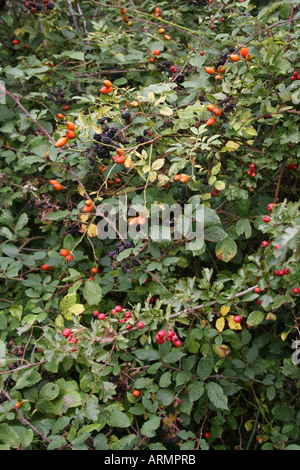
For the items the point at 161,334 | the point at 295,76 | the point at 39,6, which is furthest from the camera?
the point at 39,6

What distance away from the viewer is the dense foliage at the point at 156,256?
1.44 meters

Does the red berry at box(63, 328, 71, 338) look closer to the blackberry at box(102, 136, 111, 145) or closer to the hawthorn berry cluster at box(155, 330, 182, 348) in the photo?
the hawthorn berry cluster at box(155, 330, 182, 348)

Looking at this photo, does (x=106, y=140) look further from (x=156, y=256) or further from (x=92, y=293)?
(x=92, y=293)

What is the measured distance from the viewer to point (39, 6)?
2.00 m

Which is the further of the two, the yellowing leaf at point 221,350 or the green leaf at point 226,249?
the green leaf at point 226,249

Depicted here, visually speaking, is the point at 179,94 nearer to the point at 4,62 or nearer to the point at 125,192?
the point at 125,192

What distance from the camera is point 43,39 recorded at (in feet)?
7.72

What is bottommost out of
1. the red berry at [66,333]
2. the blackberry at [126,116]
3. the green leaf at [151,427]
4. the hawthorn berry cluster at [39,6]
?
the green leaf at [151,427]

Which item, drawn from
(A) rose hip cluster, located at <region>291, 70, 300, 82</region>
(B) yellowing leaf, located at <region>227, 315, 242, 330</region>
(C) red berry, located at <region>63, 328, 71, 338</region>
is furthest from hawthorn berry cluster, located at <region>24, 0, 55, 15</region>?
(B) yellowing leaf, located at <region>227, 315, 242, 330</region>

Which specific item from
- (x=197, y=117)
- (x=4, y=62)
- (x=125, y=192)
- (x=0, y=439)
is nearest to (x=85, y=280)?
(x=125, y=192)

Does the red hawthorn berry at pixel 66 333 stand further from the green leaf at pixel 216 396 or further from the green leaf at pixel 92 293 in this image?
the green leaf at pixel 216 396

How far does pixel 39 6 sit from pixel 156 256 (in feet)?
4.62

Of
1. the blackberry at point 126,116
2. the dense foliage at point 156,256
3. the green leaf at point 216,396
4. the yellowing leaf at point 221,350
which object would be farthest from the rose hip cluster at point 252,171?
the green leaf at point 216,396

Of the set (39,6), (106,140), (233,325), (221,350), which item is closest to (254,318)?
(233,325)
